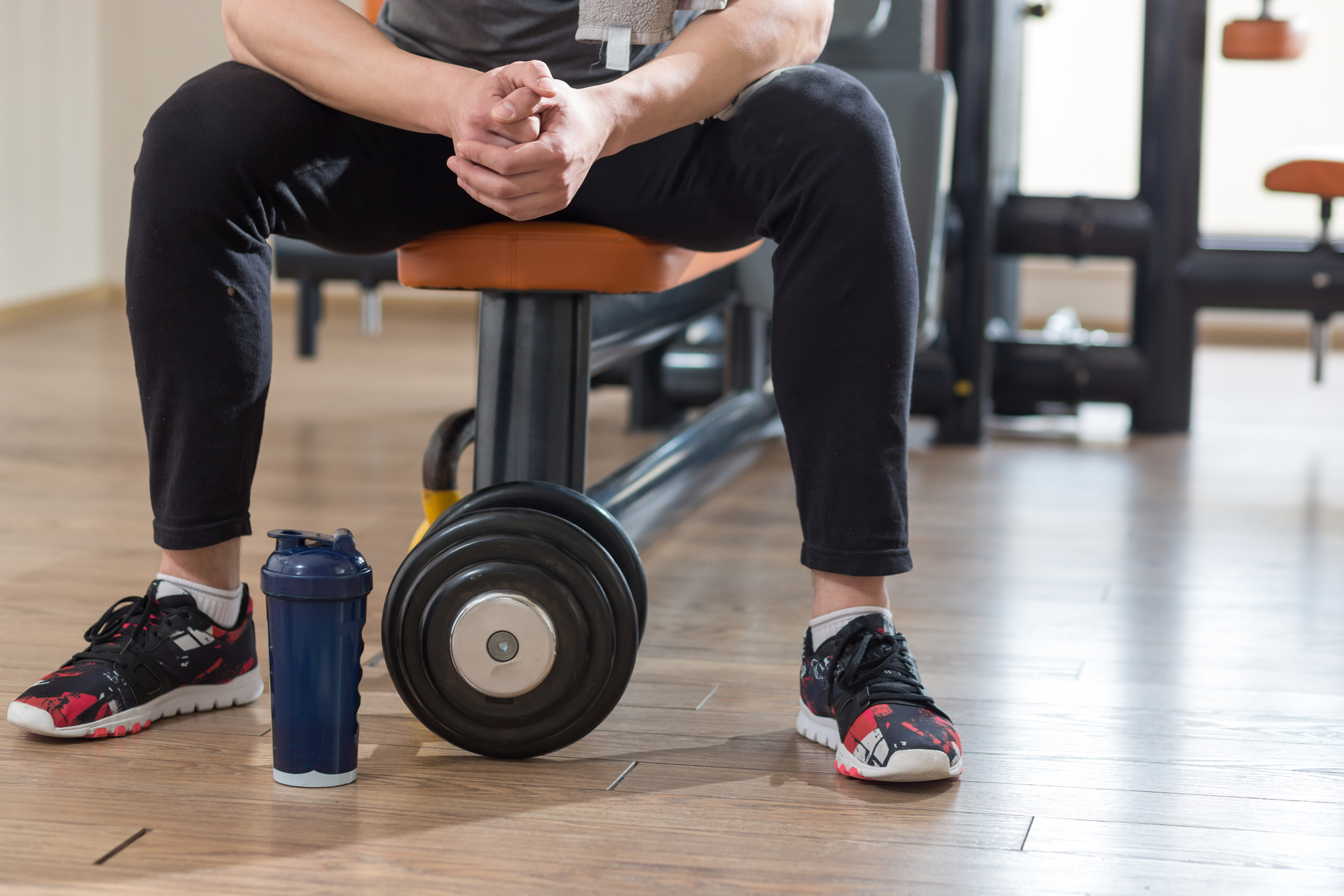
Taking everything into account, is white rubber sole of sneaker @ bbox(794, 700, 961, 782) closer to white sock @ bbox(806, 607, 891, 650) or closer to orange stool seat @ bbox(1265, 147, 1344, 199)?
white sock @ bbox(806, 607, 891, 650)

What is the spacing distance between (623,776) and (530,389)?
12.8 inches

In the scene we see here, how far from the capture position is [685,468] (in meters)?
1.78

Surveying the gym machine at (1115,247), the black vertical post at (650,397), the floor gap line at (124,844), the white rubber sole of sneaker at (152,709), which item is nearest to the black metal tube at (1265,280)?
the gym machine at (1115,247)

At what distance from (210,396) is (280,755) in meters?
0.26

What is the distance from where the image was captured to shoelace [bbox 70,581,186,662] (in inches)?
43.0

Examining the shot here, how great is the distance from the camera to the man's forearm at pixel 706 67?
103 cm

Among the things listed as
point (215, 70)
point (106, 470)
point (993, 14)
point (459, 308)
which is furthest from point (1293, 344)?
point (215, 70)

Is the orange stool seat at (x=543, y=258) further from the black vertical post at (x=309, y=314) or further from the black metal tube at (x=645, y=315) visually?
the black vertical post at (x=309, y=314)

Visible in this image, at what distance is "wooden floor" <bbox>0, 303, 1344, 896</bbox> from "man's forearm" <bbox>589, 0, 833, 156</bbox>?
45 centimetres

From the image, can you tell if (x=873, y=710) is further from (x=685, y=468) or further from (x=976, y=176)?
(x=976, y=176)

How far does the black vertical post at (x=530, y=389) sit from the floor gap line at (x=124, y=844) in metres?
0.39

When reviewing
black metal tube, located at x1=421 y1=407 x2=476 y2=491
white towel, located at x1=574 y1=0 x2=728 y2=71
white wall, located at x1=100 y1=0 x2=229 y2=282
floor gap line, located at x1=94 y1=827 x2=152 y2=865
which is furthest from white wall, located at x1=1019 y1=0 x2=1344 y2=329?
floor gap line, located at x1=94 y1=827 x2=152 y2=865

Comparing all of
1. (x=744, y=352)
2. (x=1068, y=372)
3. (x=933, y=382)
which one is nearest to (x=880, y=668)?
(x=744, y=352)

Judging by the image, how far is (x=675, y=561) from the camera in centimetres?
168
